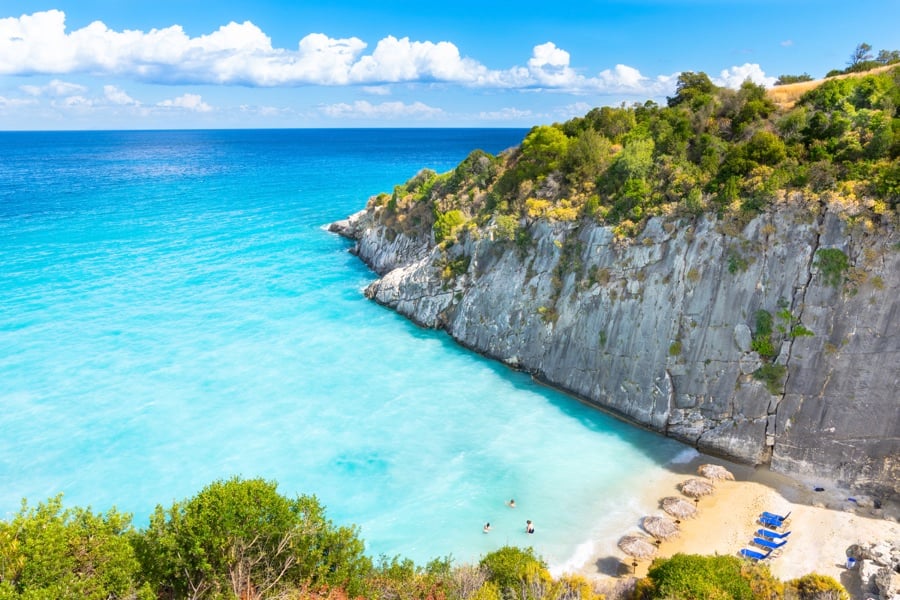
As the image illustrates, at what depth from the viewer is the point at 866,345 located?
1009 inches

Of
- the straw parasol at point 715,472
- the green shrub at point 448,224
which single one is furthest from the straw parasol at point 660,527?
the green shrub at point 448,224

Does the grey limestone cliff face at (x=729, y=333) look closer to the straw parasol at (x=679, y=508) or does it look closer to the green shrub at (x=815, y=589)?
the straw parasol at (x=679, y=508)

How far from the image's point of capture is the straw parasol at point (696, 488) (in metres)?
25.2

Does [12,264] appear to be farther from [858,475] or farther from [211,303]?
[858,475]

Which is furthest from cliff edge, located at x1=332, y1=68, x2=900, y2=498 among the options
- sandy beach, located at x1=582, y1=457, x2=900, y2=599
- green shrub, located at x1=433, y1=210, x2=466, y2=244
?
green shrub, located at x1=433, y1=210, x2=466, y2=244

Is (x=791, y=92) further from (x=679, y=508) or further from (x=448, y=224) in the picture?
(x=679, y=508)

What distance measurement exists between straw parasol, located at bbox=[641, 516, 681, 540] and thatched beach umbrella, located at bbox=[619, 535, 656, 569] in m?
0.45

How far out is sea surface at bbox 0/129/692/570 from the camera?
25.6 m

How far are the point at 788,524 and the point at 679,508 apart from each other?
447cm

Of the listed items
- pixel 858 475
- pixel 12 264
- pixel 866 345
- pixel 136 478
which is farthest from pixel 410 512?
pixel 12 264

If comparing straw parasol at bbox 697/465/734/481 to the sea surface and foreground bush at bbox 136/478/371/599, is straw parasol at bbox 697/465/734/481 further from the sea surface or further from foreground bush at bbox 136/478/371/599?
foreground bush at bbox 136/478/371/599

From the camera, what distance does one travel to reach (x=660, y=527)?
76.5ft

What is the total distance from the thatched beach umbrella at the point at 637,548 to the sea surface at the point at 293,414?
98 centimetres

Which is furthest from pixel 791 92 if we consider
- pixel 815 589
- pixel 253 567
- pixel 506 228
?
pixel 253 567
